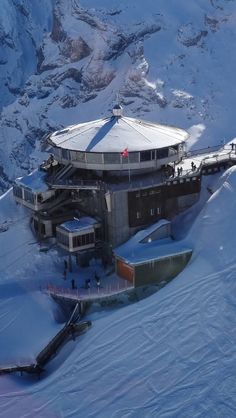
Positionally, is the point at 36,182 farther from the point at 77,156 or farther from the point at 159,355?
the point at 159,355

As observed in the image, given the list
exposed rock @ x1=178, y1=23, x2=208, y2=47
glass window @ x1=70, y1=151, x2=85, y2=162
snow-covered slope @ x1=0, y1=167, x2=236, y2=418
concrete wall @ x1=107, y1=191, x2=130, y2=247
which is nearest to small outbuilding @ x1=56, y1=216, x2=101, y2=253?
concrete wall @ x1=107, y1=191, x2=130, y2=247

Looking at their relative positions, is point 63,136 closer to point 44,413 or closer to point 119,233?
point 119,233

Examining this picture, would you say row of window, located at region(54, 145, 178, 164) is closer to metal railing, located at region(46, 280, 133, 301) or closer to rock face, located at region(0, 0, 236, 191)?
metal railing, located at region(46, 280, 133, 301)

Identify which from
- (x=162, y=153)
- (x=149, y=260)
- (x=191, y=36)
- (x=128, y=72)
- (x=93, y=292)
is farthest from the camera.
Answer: (x=191, y=36)

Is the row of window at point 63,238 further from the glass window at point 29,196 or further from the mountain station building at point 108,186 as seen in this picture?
the glass window at point 29,196

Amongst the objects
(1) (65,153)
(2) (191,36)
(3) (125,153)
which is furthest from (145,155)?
(2) (191,36)

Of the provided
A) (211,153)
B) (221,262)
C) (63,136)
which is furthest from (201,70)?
(221,262)
